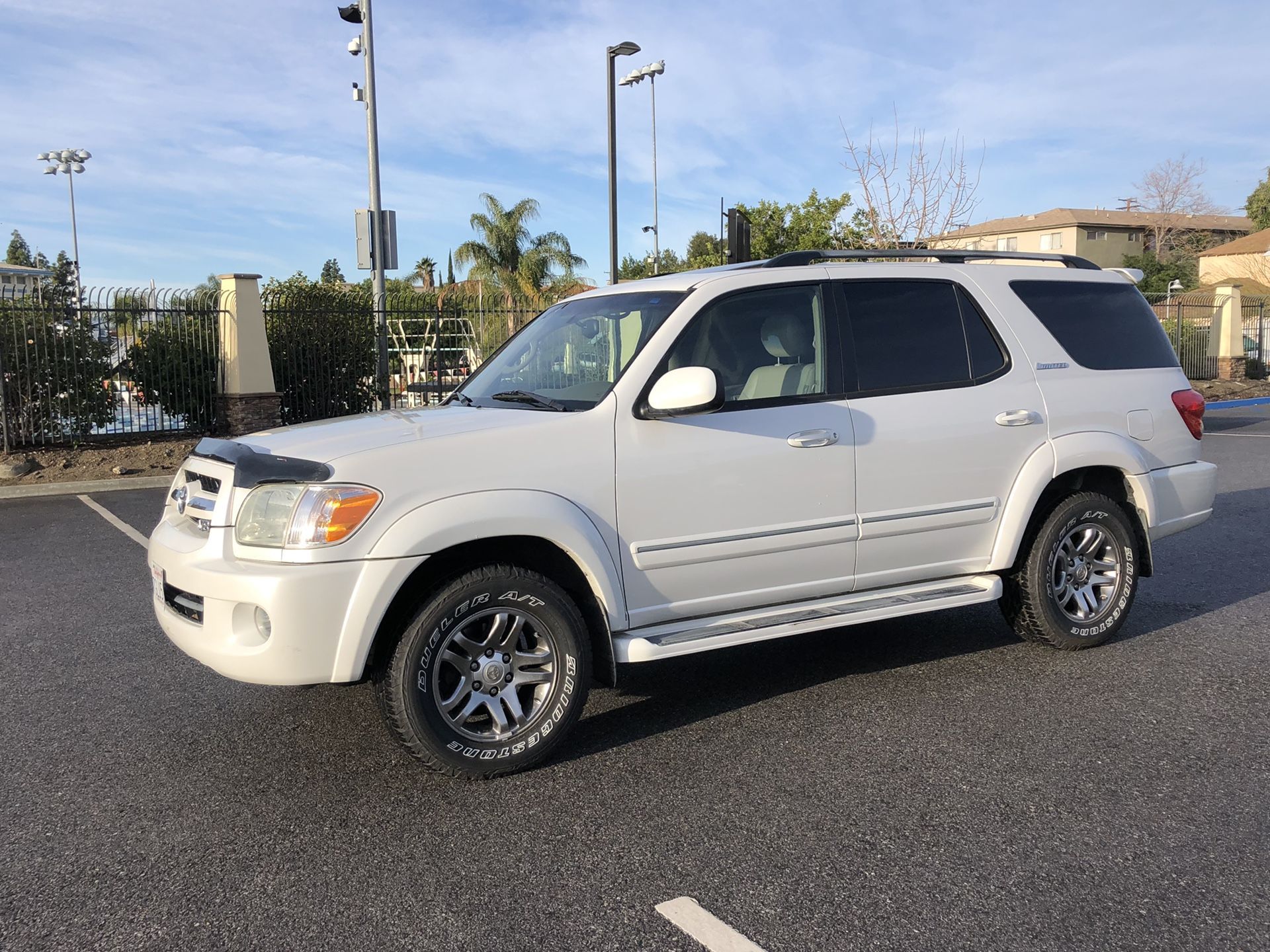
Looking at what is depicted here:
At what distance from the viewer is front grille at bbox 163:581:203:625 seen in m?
3.83

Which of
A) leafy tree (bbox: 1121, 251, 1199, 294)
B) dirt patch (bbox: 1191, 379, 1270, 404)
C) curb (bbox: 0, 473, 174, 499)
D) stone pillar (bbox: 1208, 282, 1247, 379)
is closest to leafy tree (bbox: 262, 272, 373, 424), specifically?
curb (bbox: 0, 473, 174, 499)

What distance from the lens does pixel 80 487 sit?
12.9m

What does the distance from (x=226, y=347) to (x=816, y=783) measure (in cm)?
1437

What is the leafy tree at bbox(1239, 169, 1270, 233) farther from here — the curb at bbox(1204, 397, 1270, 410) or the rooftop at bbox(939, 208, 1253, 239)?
the curb at bbox(1204, 397, 1270, 410)

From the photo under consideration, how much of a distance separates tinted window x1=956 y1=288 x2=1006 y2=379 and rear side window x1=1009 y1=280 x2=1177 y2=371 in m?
0.32

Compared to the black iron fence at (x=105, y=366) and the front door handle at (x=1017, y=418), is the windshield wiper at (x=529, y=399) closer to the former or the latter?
the front door handle at (x=1017, y=418)

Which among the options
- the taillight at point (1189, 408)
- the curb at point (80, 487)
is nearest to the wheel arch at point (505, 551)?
the taillight at point (1189, 408)

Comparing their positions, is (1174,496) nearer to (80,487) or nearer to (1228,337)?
(80,487)

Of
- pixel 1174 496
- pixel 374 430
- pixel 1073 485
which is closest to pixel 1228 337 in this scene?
pixel 1174 496

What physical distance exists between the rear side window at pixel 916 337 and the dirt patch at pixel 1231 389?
22296 millimetres

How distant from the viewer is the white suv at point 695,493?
3713 mm

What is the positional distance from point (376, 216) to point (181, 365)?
3.99 metres

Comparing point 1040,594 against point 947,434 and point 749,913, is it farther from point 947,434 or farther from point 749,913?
point 749,913

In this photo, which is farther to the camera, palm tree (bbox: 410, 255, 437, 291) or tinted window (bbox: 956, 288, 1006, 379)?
palm tree (bbox: 410, 255, 437, 291)
